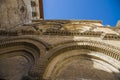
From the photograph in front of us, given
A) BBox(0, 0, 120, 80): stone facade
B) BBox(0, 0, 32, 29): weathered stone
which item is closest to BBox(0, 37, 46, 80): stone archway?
BBox(0, 0, 120, 80): stone facade

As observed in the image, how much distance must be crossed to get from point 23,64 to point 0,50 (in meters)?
1.36

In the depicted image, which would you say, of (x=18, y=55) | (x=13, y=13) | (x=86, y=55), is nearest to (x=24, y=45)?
(x=18, y=55)

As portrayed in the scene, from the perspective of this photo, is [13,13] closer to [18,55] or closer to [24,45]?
[24,45]

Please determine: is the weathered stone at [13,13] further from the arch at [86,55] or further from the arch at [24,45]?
the arch at [86,55]

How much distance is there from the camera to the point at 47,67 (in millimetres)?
7195

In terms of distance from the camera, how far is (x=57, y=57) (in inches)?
317

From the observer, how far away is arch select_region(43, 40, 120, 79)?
7594 millimetres

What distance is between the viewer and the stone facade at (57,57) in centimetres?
714

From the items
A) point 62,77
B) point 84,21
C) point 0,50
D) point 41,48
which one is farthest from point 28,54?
point 84,21

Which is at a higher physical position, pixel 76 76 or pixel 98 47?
pixel 98 47

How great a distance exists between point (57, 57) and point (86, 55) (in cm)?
125

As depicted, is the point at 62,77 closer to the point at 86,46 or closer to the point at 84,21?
the point at 86,46

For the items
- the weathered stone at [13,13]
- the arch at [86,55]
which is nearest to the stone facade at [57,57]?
the arch at [86,55]

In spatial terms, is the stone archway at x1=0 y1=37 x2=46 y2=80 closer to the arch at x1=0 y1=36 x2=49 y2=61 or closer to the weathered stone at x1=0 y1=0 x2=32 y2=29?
the arch at x1=0 y1=36 x2=49 y2=61
